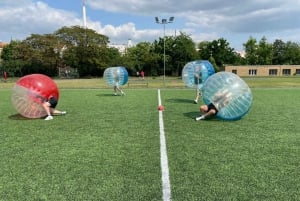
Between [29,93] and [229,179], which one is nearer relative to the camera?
[229,179]

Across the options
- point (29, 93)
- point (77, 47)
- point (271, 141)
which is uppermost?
point (77, 47)

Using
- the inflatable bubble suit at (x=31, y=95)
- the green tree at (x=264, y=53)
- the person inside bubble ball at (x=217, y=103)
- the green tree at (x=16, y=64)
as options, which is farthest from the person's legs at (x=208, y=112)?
the green tree at (x=264, y=53)

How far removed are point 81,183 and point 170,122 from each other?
5.69m

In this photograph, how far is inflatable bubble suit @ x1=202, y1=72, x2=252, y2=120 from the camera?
966 cm

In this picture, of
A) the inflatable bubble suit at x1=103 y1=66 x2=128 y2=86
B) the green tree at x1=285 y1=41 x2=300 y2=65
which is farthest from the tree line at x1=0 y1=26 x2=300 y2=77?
the inflatable bubble suit at x1=103 y1=66 x2=128 y2=86

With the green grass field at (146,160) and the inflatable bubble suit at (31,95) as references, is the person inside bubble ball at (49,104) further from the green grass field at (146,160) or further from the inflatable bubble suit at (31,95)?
the green grass field at (146,160)

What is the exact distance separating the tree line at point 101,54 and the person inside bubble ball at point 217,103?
61948 mm

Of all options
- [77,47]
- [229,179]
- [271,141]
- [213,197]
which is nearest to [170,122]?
[271,141]

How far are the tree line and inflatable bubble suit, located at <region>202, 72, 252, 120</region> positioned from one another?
6207 cm

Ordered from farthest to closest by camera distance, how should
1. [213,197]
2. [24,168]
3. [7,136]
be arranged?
[7,136] < [24,168] < [213,197]

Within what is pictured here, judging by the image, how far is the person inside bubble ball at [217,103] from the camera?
9711 millimetres

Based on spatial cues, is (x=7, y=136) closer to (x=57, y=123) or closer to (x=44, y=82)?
(x=57, y=123)

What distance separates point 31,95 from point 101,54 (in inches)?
2530

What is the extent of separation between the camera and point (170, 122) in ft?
33.9
